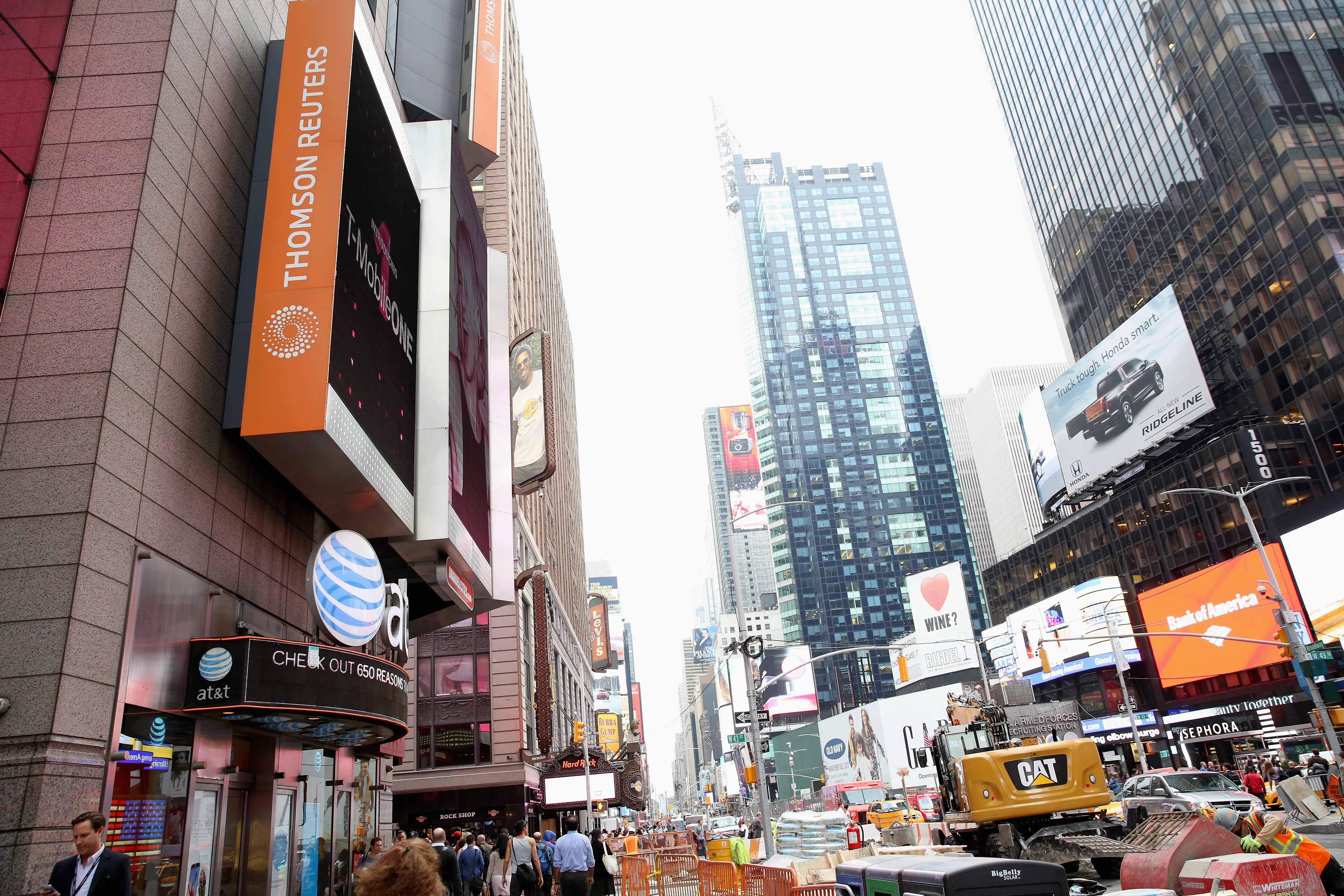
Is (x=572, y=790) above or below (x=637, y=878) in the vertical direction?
above

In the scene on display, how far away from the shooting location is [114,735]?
8.98 m

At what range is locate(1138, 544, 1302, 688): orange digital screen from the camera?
53.3m

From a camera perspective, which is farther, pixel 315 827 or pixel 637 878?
pixel 637 878

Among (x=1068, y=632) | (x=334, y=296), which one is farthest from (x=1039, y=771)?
(x=1068, y=632)

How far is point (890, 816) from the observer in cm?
3369

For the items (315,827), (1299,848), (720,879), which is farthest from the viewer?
(720,879)

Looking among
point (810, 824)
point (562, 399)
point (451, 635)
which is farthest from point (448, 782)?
point (562, 399)

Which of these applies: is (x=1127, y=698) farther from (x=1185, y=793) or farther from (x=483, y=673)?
(x=483, y=673)

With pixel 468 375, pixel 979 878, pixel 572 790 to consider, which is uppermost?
pixel 468 375

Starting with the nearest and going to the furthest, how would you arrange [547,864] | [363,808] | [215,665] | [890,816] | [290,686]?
[215,665] → [290,686] → [363,808] → [547,864] → [890,816]

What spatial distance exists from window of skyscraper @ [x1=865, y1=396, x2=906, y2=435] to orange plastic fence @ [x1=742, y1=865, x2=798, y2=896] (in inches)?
7091

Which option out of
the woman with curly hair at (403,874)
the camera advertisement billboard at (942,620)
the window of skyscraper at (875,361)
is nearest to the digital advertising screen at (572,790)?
the woman with curly hair at (403,874)

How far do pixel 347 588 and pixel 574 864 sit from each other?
6.51 meters

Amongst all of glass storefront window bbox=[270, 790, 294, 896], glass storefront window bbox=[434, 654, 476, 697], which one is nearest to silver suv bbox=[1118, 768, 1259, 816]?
glass storefront window bbox=[270, 790, 294, 896]
